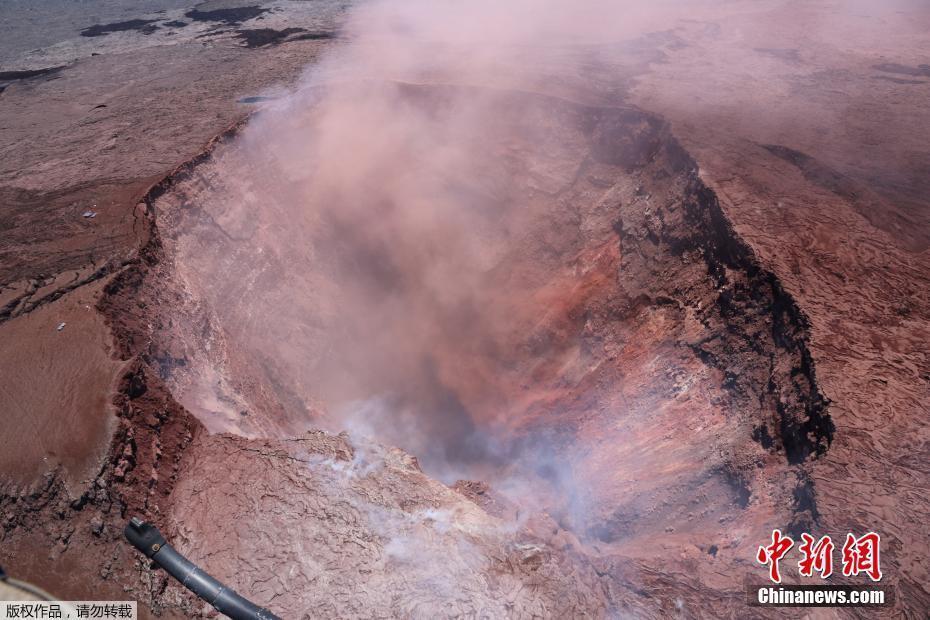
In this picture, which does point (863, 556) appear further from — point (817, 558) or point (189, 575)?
point (189, 575)

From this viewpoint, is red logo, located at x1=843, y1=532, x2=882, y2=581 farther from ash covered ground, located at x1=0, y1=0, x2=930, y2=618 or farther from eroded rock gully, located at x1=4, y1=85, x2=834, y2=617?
eroded rock gully, located at x1=4, y1=85, x2=834, y2=617

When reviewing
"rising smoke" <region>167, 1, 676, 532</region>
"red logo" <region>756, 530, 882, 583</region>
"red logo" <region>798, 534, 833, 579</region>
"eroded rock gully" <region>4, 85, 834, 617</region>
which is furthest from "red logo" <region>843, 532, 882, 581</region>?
"rising smoke" <region>167, 1, 676, 532</region>

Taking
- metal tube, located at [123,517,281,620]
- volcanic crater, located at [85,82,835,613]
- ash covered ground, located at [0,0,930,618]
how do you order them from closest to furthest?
metal tube, located at [123,517,281,620] → ash covered ground, located at [0,0,930,618] → volcanic crater, located at [85,82,835,613]

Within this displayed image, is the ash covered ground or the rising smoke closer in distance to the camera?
the ash covered ground

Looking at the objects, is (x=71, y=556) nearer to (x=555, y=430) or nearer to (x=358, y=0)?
(x=555, y=430)

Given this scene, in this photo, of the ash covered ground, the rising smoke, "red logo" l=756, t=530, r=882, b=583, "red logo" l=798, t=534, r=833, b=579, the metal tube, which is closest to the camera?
the metal tube

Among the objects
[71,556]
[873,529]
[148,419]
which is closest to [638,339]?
[873,529]

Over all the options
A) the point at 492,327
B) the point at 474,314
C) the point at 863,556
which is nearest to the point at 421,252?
the point at 474,314

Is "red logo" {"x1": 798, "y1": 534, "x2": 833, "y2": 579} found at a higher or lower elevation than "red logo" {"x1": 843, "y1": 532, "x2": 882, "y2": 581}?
lower
